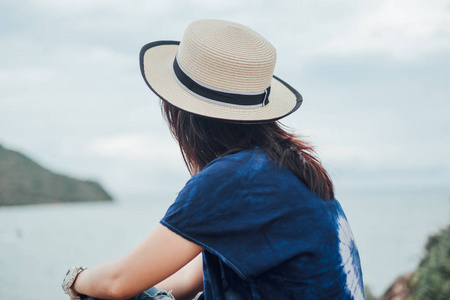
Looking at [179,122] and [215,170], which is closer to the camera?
[215,170]

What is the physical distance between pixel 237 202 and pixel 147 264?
0.32 metres

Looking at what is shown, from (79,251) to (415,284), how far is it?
7.86 meters

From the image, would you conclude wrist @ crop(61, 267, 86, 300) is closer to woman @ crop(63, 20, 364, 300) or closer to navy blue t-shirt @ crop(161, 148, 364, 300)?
woman @ crop(63, 20, 364, 300)

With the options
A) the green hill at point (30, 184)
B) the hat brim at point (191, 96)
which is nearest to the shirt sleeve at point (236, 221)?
the hat brim at point (191, 96)

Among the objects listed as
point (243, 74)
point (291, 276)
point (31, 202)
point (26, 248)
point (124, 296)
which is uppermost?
point (243, 74)

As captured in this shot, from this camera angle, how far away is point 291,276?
116 centimetres

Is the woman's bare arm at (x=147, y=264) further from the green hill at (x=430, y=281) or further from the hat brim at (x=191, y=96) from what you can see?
the green hill at (x=430, y=281)

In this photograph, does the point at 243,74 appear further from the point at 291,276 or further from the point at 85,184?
the point at 85,184

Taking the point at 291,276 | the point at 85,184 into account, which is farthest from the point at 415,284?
the point at 85,184

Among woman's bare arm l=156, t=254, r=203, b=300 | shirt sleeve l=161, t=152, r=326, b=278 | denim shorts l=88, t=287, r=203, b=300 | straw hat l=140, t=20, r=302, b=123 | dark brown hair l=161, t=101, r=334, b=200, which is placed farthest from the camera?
woman's bare arm l=156, t=254, r=203, b=300

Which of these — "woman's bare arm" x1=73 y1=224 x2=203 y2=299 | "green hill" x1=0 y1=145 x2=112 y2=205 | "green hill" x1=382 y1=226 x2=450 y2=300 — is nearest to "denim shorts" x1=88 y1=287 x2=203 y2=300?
"woman's bare arm" x1=73 y1=224 x2=203 y2=299

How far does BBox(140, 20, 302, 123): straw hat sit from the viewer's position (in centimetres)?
138

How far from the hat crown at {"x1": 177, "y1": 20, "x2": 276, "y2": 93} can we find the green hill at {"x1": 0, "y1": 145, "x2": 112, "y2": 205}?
5083cm

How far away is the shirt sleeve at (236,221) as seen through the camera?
1.12 m
